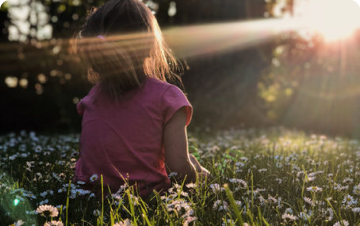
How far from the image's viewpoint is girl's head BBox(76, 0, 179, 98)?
2.21 m

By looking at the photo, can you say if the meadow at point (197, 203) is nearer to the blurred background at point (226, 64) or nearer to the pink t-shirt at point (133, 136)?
the pink t-shirt at point (133, 136)

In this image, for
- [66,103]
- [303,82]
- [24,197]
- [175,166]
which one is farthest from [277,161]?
[303,82]

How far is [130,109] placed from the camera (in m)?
2.34

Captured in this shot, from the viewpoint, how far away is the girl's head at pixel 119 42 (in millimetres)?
2205

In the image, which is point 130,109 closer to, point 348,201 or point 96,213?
point 96,213

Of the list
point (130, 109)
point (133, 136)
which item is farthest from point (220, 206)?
point (130, 109)

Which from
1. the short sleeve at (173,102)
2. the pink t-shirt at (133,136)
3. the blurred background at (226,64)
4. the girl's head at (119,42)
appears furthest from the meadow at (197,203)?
the blurred background at (226,64)

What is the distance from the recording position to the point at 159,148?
2.40 meters

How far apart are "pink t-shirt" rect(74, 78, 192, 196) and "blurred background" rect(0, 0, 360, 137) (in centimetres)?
691

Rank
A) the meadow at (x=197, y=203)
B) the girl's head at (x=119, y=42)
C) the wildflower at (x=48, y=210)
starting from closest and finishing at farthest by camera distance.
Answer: the wildflower at (x=48, y=210)
the meadow at (x=197, y=203)
the girl's head at (x=119, y=42)

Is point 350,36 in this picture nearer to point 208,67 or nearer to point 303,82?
point 303,82

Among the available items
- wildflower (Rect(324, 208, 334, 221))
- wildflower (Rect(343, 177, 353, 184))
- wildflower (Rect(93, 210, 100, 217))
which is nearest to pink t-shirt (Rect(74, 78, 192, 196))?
wildflower (Rect(93, 210, 100, 217))

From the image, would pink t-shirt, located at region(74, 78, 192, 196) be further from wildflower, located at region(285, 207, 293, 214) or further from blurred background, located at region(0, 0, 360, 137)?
blurred background, located at region(0, 0, 360, 137)

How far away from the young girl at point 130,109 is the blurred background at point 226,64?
6.89 metres
